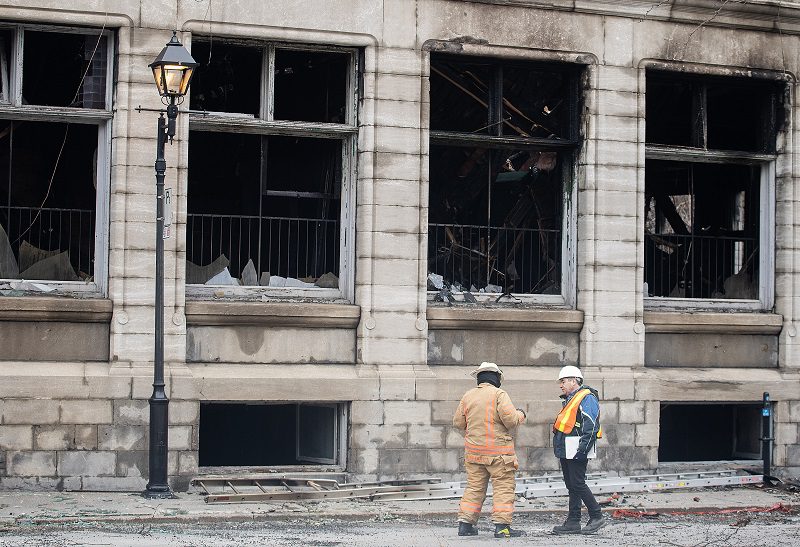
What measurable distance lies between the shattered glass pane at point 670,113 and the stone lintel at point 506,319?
3012 millimetres

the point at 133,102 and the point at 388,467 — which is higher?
the point at 133,102

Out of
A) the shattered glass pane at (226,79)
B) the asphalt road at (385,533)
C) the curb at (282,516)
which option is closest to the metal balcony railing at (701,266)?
the curb at (282,516)

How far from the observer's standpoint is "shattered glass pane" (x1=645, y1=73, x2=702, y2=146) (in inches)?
780

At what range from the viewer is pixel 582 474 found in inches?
578

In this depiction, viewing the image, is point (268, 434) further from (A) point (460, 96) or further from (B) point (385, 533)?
(A) point (460, 96)

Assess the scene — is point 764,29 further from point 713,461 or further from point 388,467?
point 388,467

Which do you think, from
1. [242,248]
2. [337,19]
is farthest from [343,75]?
[242,248]

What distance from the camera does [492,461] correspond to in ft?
46.2

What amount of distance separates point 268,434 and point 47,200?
4212 mm

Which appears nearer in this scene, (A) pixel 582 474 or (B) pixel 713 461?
(A) pixel 582 474

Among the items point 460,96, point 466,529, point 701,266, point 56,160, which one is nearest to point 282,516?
point 466,529

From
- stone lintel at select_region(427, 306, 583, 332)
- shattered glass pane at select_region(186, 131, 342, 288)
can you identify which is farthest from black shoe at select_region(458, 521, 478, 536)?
shattered glass pane at select_region(186, 131, 342, 288)

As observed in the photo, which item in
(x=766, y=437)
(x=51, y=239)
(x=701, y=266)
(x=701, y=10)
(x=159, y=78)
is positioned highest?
(x=701, y=10)

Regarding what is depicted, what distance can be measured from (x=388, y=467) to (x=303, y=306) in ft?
7.61
